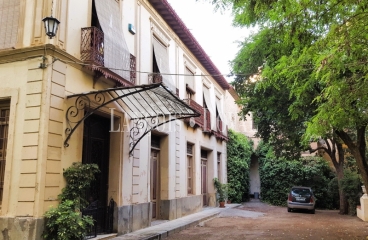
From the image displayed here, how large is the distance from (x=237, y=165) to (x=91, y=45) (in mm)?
15813

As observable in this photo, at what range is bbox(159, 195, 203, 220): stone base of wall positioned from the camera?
12.0m

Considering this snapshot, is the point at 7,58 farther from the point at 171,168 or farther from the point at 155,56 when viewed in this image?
the point at 171,168

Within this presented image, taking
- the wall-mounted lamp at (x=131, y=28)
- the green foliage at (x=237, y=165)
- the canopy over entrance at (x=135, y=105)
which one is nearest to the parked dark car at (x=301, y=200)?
the green foliage at (x=237, y=165)

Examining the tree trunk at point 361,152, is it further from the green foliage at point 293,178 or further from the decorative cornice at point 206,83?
the green foliage at point 293,178

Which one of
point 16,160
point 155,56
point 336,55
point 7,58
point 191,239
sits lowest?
point 191,239

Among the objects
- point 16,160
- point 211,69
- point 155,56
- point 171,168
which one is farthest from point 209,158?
point 16,160

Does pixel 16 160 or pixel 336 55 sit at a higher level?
pixel 336 55

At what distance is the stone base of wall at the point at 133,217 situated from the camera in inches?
344

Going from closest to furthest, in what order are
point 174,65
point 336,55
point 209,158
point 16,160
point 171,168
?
point 336,55, point 16,160, point 171,168, point 174,65, point 209,158

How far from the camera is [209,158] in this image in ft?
61.5

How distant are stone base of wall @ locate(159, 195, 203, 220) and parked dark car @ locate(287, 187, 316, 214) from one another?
550 cm

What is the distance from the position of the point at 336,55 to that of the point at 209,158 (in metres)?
13.9

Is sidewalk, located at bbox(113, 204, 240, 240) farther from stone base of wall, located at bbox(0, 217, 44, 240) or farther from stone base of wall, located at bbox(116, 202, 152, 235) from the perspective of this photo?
stone base of wall, located at bbox(0, 217, 44, 240)

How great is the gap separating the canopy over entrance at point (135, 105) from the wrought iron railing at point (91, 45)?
0.82 m
